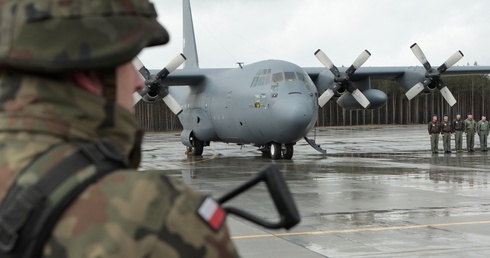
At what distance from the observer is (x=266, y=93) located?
69.1ft

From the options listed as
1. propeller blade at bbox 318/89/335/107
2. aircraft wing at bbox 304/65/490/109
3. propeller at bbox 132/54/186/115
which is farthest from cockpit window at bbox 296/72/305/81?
propeller at bbox 132/54/186/115

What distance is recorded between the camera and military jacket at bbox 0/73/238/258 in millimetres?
1213

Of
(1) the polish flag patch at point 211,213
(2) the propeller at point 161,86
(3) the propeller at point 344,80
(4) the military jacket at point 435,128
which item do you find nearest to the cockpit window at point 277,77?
(2) the propeller at point 161,86

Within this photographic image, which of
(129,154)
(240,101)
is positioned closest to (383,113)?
(240,101)

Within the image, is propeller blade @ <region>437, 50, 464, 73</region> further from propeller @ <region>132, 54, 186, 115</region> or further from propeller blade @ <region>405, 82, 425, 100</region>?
propeller @ <region>132, 54, 186, 115</region>

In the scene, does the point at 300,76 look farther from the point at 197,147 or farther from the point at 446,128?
the point at 446,128

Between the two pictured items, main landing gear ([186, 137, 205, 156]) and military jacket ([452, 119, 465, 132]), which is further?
military jacket ([452, 119, 465, 132])

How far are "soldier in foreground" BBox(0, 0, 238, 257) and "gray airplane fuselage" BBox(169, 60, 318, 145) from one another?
1872 cm

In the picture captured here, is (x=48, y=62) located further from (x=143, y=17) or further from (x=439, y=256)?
(x=439, y=256)

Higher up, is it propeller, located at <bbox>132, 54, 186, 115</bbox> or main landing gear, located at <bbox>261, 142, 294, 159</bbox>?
propeller, located at <bbox>132, 54, 186, 115</bbox>

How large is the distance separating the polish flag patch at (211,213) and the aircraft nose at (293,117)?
61.6 feet

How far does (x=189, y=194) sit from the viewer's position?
50.9 inches

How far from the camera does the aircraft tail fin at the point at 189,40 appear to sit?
1277 inches

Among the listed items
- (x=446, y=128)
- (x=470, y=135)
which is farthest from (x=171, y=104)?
(x=470, y=135)
